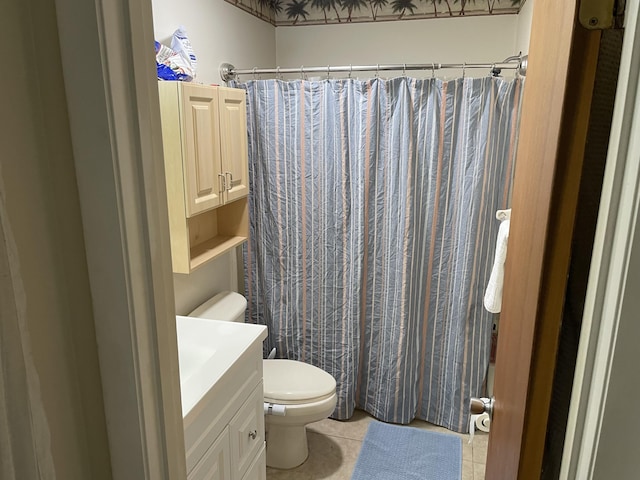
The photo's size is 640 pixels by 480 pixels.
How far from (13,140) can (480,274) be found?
7.14ft

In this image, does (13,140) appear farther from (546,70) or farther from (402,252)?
(402,252)

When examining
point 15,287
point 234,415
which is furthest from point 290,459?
point 15,287

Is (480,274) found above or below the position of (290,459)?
above

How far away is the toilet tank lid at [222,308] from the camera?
225 centimetres

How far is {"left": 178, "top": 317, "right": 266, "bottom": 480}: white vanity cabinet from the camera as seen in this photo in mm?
1396

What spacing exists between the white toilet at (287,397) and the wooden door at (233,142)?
1.72 ft

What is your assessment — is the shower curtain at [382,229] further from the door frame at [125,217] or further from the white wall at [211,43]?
the door frame at [125,217]

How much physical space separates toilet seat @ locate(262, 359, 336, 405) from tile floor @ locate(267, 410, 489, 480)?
394 millimetres

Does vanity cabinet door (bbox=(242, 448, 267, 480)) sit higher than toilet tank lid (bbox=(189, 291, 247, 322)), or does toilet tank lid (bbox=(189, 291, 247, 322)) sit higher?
toilet tank lid (bbox=(189, 291, 247, 322))

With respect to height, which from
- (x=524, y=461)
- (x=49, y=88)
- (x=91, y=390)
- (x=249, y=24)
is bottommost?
(x=524, y=461)

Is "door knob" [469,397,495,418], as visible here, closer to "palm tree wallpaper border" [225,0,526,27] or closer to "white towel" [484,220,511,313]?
"white towel" [484,220,511,313]

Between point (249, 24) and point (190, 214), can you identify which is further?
point (249, 24)

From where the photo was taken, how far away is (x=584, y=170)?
0.71m

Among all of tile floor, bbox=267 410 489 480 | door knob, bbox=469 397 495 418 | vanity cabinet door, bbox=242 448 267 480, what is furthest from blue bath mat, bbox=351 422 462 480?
door knob, bbox=469 397 495 418
